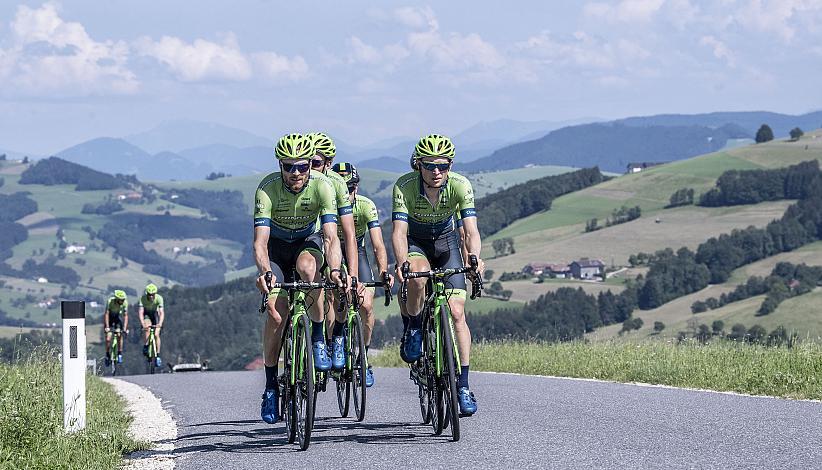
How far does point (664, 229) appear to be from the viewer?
150 metres

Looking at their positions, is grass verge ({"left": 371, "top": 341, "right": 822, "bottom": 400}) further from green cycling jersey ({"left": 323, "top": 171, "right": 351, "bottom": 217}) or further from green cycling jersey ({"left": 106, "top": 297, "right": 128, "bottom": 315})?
green cycling jersey ({"left": 106, "top": 297, "right": 128, "bottom": 315})

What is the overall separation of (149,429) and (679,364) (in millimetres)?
7241

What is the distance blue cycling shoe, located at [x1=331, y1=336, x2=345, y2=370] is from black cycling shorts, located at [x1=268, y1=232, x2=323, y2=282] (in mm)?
850

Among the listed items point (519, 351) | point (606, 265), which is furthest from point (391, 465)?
point (606, 265)

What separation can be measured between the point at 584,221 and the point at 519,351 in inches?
5870

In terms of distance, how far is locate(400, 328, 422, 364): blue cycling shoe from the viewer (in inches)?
370

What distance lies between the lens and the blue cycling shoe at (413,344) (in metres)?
9.41

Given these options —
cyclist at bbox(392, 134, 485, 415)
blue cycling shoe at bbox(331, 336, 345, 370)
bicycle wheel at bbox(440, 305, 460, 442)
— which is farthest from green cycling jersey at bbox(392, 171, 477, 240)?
blue cycling shoe at bbox(331, 336, 345, 370)

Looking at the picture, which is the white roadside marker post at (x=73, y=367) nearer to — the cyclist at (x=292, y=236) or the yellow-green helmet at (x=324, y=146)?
the cyclist at (x=292, y=236)

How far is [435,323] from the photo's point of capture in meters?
8.89

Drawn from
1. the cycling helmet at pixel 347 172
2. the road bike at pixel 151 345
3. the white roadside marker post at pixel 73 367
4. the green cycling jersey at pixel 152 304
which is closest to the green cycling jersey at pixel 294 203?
the white roadside marker post at pixel 73 367

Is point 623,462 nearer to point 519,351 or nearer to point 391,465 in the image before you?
point 391,465

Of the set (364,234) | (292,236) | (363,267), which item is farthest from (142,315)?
(292,236)

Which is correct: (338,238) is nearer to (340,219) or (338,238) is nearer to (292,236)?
(340,219)
